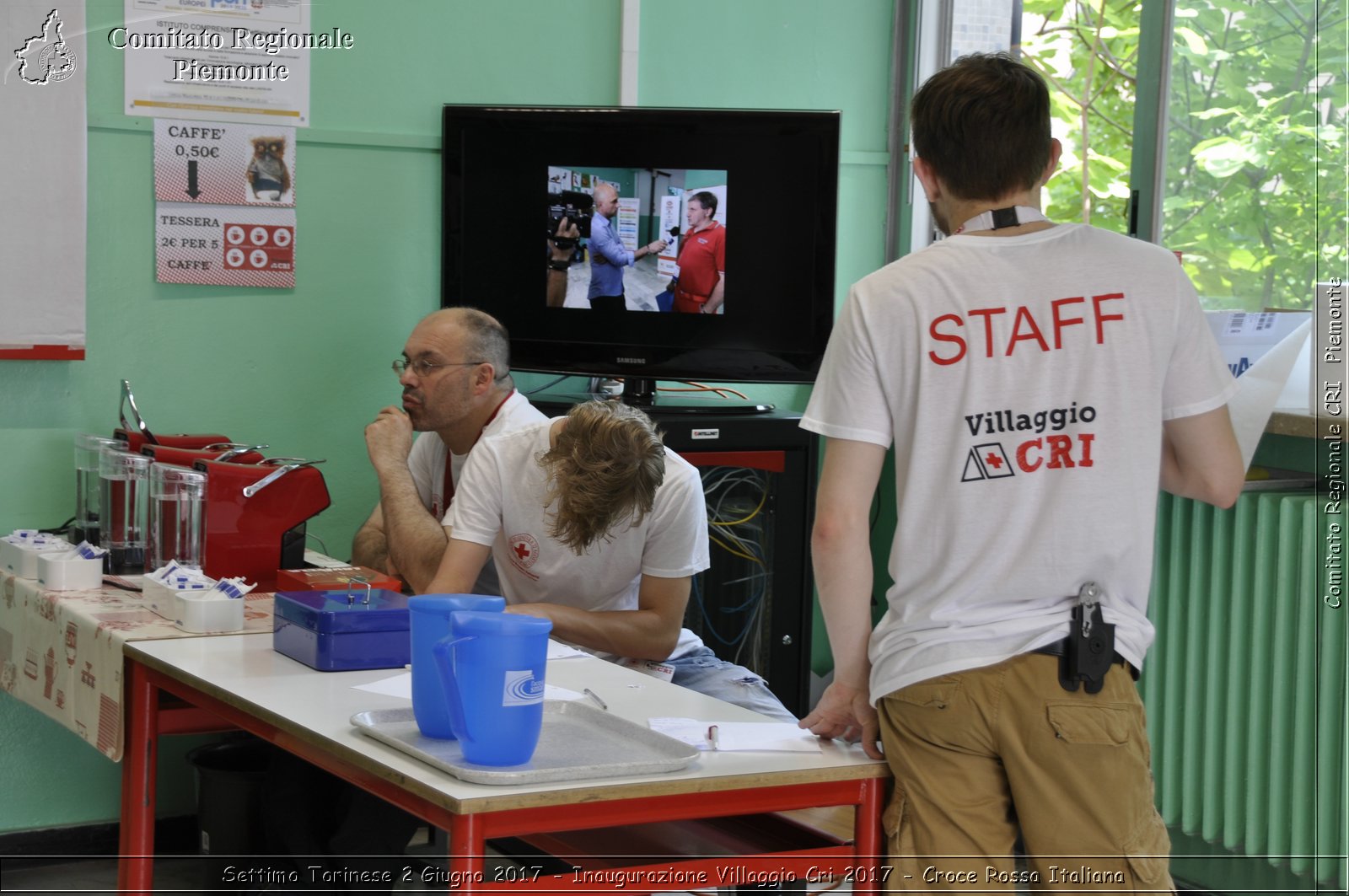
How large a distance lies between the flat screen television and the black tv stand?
89mm

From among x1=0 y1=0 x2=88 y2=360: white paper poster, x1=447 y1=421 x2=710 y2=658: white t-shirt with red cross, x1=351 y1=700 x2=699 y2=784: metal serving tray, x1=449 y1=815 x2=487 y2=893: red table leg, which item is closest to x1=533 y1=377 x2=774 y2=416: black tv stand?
x1=447 y1=421 x2=710 y2=658: white t-shirt with red cross

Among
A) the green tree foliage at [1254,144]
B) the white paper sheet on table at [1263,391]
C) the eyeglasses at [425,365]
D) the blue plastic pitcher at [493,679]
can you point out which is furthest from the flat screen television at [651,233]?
the blue plastic pitcher at [493,679]

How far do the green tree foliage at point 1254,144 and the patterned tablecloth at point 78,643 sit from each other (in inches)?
88.2

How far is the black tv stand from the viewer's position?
3.72 metres

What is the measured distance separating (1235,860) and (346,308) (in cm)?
254

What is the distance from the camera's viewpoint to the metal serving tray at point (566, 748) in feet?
5.09

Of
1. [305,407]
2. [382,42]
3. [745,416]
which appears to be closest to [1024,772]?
[745,416]

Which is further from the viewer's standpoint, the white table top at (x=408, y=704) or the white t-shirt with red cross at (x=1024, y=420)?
the white t-shirt with red cross at (x=1024, y=420)

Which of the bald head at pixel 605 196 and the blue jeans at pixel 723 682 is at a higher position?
the bald head at pixel 605 196

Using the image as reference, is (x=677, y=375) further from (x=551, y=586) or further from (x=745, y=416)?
(x=551, y=586)

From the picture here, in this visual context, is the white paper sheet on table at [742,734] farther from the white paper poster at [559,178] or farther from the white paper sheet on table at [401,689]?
the white paper poster at [559,178]

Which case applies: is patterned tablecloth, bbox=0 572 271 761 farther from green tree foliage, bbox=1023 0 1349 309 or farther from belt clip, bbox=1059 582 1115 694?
green tree foliage, bbox=1023 0 1349 309

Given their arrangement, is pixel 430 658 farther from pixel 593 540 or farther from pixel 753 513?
pixel 753 513

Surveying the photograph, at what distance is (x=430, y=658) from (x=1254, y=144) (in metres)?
2.34
